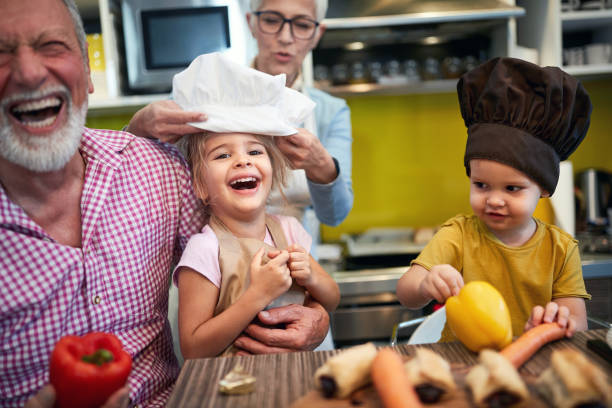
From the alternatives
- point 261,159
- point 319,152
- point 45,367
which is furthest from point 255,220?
point 45,367

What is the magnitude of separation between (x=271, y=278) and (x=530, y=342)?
0.51m

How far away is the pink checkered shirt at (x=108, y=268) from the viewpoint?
3.64ft

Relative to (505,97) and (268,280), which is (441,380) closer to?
(268,280)

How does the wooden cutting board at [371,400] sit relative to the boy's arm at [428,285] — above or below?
below

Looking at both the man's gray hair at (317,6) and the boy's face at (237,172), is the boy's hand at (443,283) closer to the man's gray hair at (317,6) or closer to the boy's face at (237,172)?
the boy's face at (237,172)

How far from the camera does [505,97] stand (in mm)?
1122

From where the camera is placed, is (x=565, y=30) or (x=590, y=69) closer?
(x=590, y=69)

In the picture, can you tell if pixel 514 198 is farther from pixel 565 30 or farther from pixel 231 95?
pixel 565 30

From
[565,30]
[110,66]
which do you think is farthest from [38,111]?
[565,30]

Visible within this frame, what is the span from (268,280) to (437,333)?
1.88 ft

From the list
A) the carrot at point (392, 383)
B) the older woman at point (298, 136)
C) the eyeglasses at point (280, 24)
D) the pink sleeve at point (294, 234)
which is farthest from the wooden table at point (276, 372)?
the eyeglasses at point (280, 24)

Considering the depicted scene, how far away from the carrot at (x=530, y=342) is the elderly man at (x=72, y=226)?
1.50ft

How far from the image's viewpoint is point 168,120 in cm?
127

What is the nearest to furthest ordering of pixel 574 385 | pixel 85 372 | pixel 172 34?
1. pixel 574 385
2. pixel 85 372
3. pixel 172 34
